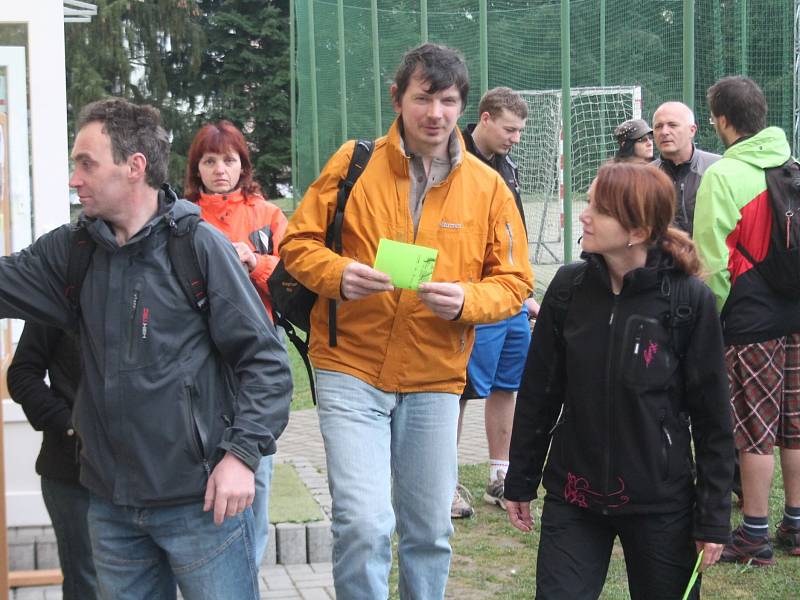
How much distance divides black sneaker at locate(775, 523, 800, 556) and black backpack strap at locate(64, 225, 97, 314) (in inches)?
159

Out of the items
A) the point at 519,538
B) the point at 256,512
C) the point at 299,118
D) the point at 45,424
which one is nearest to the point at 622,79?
the point at 519,538

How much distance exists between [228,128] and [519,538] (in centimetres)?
254

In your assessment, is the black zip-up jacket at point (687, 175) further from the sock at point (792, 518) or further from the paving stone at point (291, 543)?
the paving stone at point (291, 543)

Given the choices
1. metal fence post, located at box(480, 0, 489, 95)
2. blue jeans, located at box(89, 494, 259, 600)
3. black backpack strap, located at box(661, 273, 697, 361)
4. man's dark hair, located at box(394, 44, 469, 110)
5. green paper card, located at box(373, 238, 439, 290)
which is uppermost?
metal fence post, located at box(480, 0, 489, 95)

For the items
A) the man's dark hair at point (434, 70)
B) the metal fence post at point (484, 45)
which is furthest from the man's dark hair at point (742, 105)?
the metal fence post at point (484, 45)

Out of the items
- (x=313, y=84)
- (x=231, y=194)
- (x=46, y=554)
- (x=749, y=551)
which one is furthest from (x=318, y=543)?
(x=313, y=84)

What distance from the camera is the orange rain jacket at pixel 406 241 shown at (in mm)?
4090

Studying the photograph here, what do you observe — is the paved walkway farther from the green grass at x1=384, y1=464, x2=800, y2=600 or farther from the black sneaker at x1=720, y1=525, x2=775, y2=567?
the black sneaker at x1=720, y1=525, x2=775, y2=567

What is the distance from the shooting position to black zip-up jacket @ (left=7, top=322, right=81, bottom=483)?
4.02 metres

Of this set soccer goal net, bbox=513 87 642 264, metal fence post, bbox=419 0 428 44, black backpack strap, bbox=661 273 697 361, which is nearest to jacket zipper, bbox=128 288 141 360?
black backpack strap, bbox=661 273 697 361

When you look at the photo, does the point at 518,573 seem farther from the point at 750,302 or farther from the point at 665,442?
the point at 665,442

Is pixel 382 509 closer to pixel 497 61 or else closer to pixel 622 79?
pixel 622 79

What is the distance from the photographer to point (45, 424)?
4043mm

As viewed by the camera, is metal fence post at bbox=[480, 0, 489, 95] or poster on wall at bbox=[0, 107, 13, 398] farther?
metal fence post at bbox=[480, 0, 489, 95]
